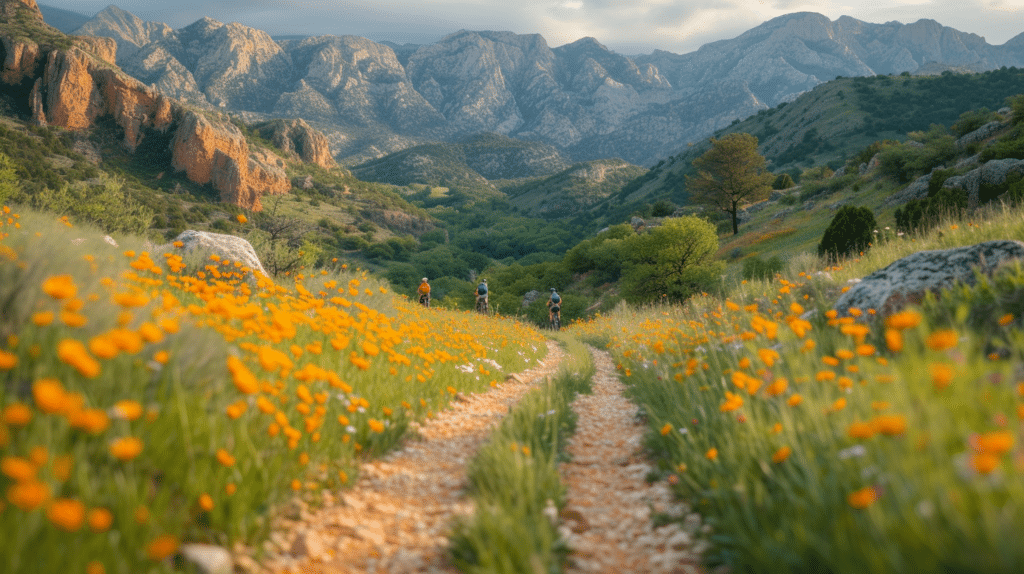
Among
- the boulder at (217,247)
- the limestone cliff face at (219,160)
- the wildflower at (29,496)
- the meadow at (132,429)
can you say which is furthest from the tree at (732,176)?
the limestone cliff face at (219,160)

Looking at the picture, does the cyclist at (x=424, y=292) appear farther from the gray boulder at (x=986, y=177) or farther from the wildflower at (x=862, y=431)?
the gray boulder at (x=986, y=177)

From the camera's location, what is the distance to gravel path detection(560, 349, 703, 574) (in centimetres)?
251

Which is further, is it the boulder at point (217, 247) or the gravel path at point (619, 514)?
the boulder at point (217, 247)

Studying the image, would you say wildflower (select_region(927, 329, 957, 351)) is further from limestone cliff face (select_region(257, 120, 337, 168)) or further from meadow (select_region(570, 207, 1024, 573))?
limestone cliff face (select_region(257, 120, 337, 168))

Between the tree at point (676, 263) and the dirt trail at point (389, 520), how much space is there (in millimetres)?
24593

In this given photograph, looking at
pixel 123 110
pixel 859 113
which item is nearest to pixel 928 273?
pixel 123 110

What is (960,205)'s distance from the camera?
2116 centimetres

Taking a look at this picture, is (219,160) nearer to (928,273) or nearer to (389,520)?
(389,520)

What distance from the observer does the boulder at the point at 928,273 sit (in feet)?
15.5

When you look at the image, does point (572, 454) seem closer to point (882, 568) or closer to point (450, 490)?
point (450, 490)

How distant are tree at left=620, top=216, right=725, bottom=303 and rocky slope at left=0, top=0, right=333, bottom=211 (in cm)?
8947

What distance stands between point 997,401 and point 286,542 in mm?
3401

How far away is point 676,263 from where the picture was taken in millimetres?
28250

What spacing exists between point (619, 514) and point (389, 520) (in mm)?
1584
